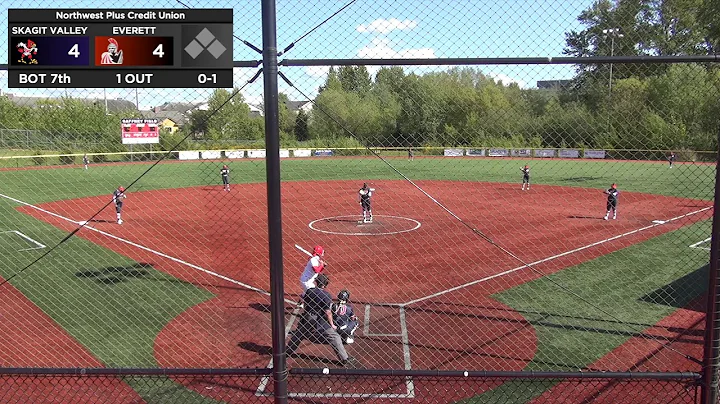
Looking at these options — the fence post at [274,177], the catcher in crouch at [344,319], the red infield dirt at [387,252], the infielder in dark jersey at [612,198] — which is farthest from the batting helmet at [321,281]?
the infielder in dark jersey at [612,198]

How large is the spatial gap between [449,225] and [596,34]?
15.2 meters

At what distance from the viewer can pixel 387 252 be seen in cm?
1658

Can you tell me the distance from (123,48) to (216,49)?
75 cm

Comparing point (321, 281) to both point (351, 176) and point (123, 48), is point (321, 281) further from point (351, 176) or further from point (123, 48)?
point (351, 176)

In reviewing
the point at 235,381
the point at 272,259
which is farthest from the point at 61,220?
the point at 272,259

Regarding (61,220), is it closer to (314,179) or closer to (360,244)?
(360,244)

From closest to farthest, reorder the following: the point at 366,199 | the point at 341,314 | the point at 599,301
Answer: the point at 341,314 → the point at 599,301 → the point at 366,199

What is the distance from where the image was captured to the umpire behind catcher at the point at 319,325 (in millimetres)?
8484

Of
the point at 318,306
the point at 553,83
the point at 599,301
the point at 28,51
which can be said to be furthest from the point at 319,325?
the point at 599,301

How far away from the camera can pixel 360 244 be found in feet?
57.8

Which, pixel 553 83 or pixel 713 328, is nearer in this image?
pixel 713 328

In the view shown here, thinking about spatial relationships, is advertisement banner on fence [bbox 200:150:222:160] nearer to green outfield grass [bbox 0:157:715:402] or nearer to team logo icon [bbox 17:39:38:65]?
green outfield grass [bbox 0:157:715:402]

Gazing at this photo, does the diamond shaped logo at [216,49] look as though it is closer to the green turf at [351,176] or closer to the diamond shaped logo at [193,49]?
the diamond shaped logo at [193,49]

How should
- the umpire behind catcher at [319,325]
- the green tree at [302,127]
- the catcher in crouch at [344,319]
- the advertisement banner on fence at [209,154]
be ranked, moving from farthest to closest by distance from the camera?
the advertisement banner on fence at [209,154] < the green tree at [302,127] < the catcher in crouch at [344,319] < the umpire behind catcher at [319,325]
